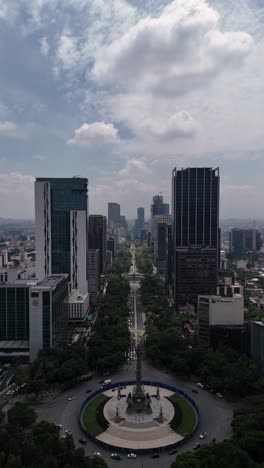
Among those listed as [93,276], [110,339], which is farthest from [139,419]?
[93,276]

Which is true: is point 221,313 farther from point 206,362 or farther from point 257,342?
point 206,362

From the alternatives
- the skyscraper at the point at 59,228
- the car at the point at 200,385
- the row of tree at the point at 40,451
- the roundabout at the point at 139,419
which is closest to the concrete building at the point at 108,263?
the skyscraper at the point at 59,228

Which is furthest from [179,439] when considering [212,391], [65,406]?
[65,406]

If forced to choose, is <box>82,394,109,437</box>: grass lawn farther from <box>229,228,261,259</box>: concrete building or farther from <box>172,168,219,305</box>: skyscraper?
<box>229,228,261,259</box>: concrete building

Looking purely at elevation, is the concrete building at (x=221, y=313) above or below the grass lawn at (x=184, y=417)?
above

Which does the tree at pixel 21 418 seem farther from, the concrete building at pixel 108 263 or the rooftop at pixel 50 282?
the concrete building at pixel 108 263
